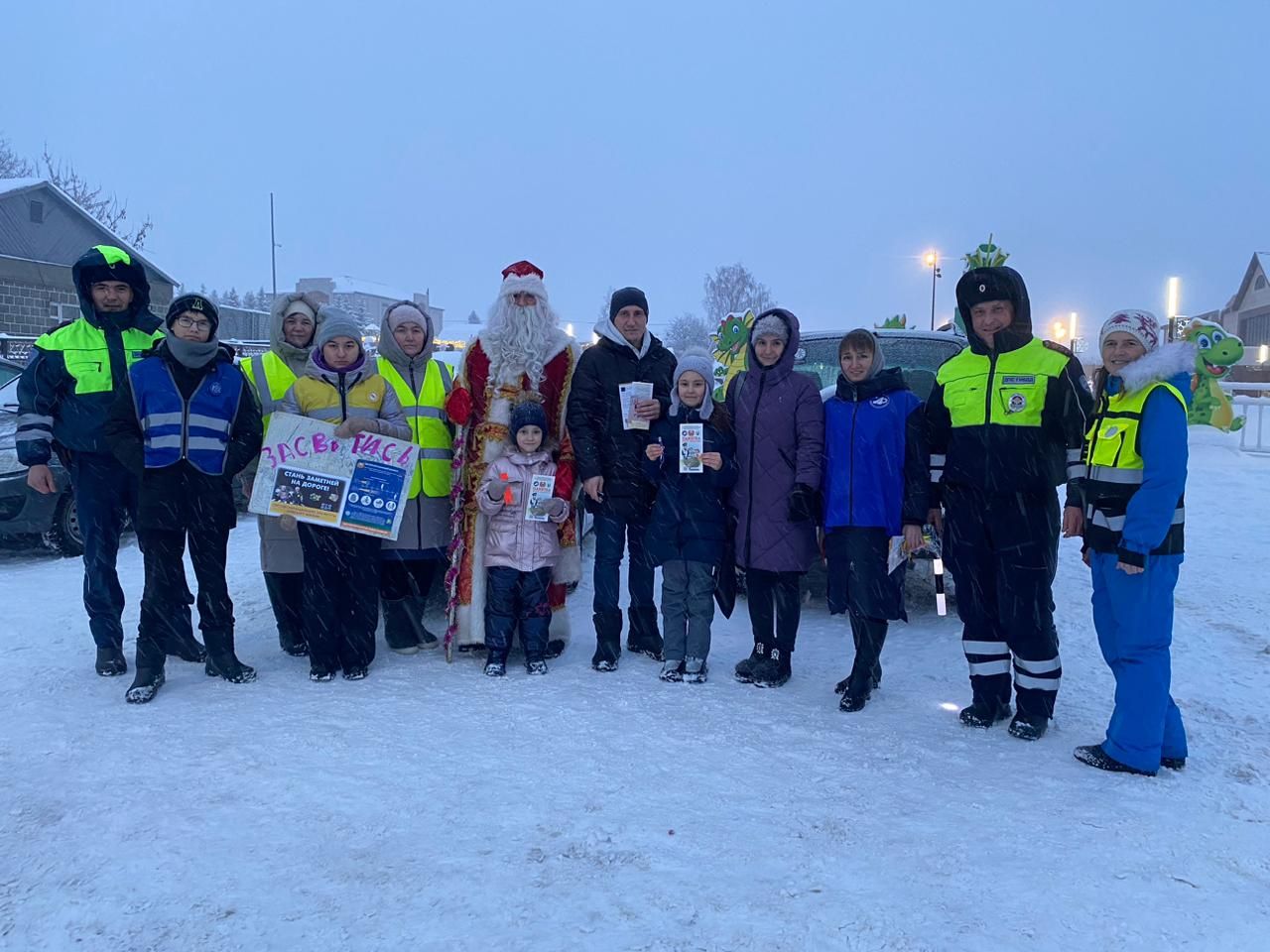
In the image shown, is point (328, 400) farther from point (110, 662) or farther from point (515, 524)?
point (110, 662)

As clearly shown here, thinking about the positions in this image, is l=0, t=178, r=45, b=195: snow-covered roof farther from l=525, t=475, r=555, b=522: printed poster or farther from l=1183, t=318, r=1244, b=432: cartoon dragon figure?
l=1183, t=318, r=1244, b=432: cartoon dragon figure

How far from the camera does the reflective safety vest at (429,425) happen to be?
16.0 feet

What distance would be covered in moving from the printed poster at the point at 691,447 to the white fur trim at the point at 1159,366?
1.89 metres

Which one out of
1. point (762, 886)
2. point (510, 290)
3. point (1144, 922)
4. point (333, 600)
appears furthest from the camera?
point (510, 290)

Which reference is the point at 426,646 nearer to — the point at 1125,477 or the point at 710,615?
the point at 710,615

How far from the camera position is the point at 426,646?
5180 mm

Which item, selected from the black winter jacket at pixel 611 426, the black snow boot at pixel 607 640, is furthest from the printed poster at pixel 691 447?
the black snow boot at pixel 607 640

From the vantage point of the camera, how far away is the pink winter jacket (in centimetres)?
465

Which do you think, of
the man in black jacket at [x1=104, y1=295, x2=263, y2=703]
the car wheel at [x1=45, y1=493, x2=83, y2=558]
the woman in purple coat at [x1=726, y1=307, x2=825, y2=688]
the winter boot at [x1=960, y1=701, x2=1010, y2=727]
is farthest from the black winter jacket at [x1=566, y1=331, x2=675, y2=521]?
the car wheel at [x1=45, y1=493, x2=83, y2=558]

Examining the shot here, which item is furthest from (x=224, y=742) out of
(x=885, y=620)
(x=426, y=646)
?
(x=885, y=620)

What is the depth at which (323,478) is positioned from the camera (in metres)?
4.49

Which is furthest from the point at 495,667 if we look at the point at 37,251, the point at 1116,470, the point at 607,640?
the point at 37,251

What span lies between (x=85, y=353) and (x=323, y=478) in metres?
1.42

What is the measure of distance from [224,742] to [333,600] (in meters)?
1.00
